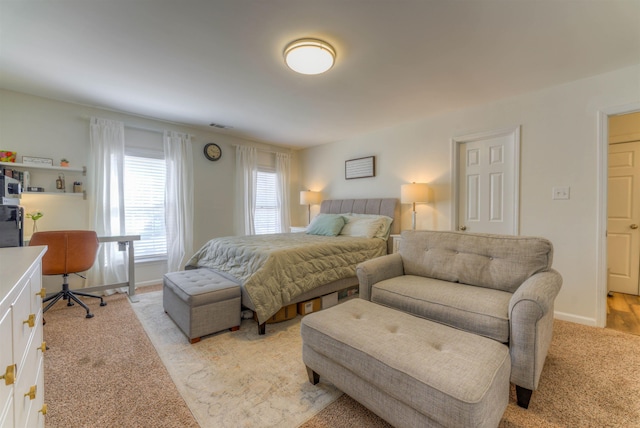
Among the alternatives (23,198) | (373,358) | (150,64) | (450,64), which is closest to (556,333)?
(373,358)

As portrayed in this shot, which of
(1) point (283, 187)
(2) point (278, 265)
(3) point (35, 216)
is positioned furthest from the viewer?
(1) point (283, 187)

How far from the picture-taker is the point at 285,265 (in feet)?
8.30

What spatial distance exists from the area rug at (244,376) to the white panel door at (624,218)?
4153 mm

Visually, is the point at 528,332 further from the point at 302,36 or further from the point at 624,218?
the point at 624,218

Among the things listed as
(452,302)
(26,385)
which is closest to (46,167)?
(26,385)

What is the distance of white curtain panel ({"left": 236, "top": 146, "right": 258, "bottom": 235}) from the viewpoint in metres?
4.71

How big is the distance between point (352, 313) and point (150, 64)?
259 centimetres

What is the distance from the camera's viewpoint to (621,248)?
136 inches

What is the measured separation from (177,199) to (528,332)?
4194mm

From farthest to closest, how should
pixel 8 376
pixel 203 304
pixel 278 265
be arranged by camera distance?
pixel 278 265, pixel 203 304, pixel 8 376

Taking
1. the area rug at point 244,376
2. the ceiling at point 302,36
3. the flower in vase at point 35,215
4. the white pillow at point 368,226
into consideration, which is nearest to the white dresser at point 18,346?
the area rug at point 244,376

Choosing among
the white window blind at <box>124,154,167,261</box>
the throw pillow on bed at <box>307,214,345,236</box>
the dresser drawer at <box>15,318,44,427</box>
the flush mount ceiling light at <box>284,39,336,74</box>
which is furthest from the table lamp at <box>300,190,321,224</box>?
the dresser drawer at <box>15,318,44,427</box>

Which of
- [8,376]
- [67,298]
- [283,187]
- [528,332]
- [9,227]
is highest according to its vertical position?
[283,187]

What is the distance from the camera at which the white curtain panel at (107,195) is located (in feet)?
11.1
